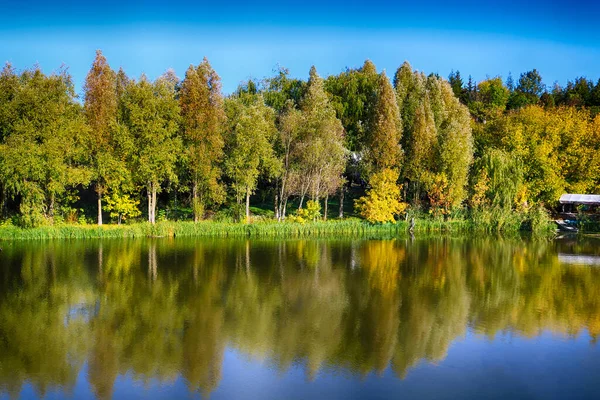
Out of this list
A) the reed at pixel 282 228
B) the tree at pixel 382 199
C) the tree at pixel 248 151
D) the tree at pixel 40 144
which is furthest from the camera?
the tree at pixel 382 199

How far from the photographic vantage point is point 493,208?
40156 millimetres

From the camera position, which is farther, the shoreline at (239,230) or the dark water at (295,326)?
the shoreline at (239,230)

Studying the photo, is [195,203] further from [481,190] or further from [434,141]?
[481,190]

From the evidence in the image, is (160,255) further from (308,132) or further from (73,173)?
(308,132)

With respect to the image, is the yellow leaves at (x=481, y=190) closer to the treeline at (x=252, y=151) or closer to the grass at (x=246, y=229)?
the treeline at (x=252, y=151)

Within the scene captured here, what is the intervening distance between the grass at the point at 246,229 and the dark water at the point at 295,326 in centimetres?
509

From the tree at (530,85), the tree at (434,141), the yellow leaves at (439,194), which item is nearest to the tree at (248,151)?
the tree at (434,141)

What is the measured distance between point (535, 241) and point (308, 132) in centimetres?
1669

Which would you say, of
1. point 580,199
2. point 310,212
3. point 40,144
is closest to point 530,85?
point 580,199

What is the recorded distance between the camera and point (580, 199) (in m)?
43.8

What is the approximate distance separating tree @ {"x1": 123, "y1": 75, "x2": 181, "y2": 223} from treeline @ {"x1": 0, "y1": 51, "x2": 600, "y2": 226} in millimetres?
91

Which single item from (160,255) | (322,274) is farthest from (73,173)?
(322,274)

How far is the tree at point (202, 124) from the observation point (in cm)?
3891

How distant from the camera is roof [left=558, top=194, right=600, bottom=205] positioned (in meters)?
43.2
